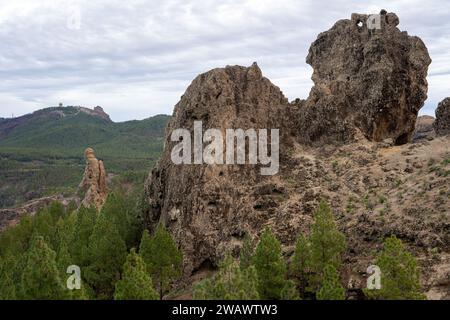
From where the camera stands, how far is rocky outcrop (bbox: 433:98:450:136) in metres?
58.7

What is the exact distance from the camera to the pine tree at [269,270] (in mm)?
37281

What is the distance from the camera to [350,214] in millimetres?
49750

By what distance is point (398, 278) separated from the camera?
3200 cm

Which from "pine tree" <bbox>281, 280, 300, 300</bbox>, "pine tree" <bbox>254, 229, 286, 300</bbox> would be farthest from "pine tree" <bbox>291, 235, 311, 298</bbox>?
"pine tree" <bbox>281, 280, 300, 300</bbox>

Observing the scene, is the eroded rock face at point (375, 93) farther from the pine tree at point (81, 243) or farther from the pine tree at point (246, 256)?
the pine tree at point (81, 243)

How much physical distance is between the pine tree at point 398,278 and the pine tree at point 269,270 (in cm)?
703

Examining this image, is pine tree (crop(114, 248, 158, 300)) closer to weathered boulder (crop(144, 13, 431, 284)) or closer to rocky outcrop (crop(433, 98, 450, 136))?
weathered boulder (crop(144, 13, 431, 284))

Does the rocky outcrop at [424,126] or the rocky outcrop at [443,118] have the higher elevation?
the rocky outcrop at [424,126]

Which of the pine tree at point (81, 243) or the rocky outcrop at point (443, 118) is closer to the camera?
the pine tree at point (81, 243)

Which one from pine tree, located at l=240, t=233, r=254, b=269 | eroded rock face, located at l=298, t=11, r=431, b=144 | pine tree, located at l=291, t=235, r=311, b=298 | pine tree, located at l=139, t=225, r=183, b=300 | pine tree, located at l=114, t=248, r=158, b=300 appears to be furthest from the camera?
eroded rock face, located at l=298, t=11, r=431, b=144

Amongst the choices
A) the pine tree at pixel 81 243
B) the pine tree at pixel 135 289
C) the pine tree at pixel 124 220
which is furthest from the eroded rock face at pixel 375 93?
the pine tree at pixel 135 289

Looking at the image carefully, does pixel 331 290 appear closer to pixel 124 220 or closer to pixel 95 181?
pixel 124 220

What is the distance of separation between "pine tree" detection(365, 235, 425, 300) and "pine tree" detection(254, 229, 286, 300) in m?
7.03

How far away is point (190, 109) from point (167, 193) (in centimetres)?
1141
